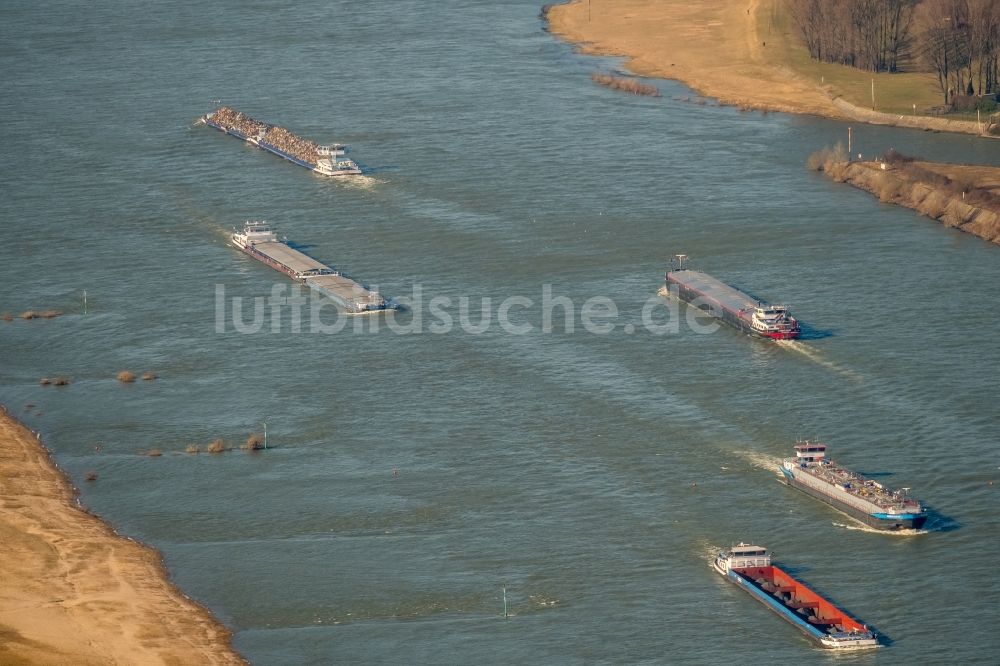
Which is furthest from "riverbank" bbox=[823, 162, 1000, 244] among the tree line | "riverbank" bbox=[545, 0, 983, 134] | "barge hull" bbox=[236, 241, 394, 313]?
"barge hull" bbox=[236, 241, 394, 313]

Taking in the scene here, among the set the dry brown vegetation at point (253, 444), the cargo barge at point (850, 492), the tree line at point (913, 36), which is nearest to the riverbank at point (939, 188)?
the tree line at point (913, 36)

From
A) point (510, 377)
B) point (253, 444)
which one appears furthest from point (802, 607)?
point (253, 444)

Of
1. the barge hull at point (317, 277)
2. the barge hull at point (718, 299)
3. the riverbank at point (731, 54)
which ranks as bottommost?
the barge hull at point (317, 277)

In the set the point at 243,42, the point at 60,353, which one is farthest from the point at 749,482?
the point at 243,42

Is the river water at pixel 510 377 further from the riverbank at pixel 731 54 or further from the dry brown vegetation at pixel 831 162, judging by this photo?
the riverbank at pixel 731 54

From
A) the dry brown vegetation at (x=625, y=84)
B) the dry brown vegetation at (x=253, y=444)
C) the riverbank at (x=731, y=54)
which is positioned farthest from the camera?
the dry brown vegetation at (x=625, y=84)

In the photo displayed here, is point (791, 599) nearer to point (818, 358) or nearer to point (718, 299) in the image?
point (818, 358)
